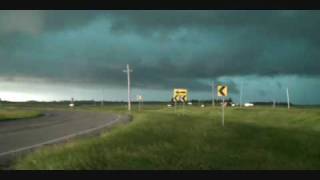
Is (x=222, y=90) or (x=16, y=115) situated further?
(x=16, y=115)

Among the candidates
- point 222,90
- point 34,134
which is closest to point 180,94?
point 222,90

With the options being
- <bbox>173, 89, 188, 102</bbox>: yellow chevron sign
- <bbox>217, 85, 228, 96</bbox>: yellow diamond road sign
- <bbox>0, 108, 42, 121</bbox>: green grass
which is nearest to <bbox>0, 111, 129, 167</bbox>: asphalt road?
<bbox>217, 85, 228, 96</bbox>: yellow diamond road sign

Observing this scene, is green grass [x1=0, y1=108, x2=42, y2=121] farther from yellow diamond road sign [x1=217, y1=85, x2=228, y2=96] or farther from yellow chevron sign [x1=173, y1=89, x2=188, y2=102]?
yellow diamond road sign [x1=217, y1=85, x2=228, y2=96]

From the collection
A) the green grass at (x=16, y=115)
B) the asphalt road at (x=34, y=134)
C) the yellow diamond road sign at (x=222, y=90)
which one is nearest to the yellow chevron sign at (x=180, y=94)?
the asphalt road at (x=34, y=134)

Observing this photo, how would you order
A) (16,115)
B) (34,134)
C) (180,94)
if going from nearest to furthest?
(34,134), (180,94), (16,115)

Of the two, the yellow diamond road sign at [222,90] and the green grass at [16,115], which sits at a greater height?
the yellow diamond road sign at [222,90]

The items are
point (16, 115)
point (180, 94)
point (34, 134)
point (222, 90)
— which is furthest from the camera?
point (16, 115)

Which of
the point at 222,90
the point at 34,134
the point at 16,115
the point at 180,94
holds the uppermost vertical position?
the point at 180,94

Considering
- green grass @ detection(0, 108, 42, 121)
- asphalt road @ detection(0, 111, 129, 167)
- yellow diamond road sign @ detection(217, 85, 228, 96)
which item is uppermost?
yellow diamond road sign @ detection(217, 85, 228, 96)

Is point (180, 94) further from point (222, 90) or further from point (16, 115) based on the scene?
point (16, 115)

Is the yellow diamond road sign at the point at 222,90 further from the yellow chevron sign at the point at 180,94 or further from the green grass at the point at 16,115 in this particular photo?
the green grass at the point at 16,115
